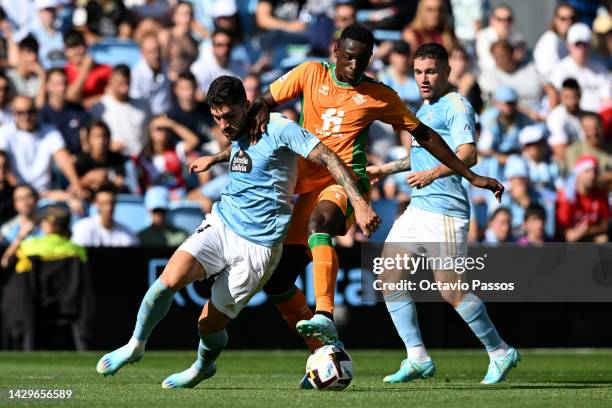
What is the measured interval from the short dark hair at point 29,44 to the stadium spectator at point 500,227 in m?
6.31

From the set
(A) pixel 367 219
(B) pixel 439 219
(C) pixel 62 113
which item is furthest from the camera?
(C) pixel 62 113

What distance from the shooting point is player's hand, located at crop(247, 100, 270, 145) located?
8.27 m

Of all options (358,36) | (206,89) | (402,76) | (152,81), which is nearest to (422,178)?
(358,36)

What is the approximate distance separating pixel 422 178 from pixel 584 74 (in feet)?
34.4

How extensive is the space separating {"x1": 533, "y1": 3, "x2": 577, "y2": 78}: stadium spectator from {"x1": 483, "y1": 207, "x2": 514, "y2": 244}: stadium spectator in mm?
4643

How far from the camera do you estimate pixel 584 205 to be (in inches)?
623

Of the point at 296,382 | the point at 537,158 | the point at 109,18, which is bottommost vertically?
the point at 296,382

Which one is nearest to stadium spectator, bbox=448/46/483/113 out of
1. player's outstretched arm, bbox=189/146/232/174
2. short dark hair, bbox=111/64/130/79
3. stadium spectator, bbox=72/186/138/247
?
short dark hair, bbox=111/64/130/79

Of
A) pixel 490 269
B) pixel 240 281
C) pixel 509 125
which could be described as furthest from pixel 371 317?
pixel 240 281

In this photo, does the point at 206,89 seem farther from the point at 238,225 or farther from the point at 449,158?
the point at 238,225

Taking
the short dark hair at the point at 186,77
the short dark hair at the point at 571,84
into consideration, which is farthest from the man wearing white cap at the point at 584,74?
the short dark hair at the point at 186,77

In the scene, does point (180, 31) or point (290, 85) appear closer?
point (290, 85)

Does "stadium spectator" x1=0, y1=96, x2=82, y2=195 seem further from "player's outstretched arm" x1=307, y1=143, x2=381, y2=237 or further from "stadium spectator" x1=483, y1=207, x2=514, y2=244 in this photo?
"player's outstretched arm" x1=307, y1=143, x2=381, y2=237

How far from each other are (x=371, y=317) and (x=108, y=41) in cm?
590
